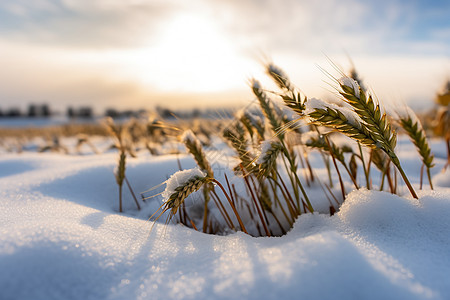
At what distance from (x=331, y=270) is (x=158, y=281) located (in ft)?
1.68

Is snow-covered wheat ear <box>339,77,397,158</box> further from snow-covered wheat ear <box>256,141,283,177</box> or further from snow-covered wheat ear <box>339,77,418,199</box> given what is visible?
snow-covered wheat ear <box>256,141,283,177</box>

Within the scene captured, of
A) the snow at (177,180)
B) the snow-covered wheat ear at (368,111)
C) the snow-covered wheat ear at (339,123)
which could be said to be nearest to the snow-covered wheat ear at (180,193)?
the snow at (177,180)

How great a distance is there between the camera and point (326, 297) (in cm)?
73

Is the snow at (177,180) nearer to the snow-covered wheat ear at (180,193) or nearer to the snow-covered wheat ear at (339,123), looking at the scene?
the snow-covered wheat ear at (180,193)

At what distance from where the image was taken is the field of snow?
29.8 inches

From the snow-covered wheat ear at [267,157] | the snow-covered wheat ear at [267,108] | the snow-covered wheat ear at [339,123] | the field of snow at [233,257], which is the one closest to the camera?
the field of snow at [233,257]

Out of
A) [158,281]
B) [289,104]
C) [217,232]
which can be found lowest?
[217,232]

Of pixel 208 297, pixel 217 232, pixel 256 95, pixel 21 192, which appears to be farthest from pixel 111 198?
pixel 208 297

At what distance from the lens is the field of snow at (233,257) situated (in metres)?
0.76

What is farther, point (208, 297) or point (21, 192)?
point (21, 192)

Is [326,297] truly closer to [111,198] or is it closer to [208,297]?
[208,297]

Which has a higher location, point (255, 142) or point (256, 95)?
point (256, 95)

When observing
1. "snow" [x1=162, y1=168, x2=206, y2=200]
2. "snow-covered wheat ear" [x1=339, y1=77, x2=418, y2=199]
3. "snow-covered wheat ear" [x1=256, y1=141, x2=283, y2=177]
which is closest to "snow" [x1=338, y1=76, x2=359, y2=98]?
"snow-covered wheat ear" [x1=339, y1=77, x2=418, y2=199]

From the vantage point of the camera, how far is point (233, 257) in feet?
3.03
